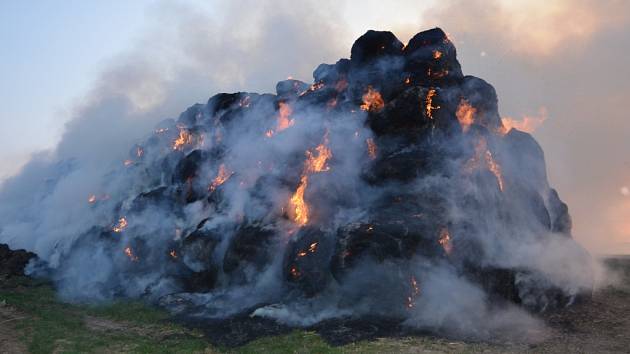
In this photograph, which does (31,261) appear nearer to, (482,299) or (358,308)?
(358,308)

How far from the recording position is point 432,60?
40.3 m

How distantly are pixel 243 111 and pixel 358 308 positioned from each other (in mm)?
29018

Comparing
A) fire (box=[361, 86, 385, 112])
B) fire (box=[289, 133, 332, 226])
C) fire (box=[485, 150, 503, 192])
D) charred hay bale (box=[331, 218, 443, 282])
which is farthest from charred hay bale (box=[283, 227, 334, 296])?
fire (box=[485, 150, 503, 192])

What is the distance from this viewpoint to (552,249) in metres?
33.4

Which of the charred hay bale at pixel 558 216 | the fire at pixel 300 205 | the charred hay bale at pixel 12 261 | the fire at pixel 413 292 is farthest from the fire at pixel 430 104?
the charred hay bale at pixel 12 261

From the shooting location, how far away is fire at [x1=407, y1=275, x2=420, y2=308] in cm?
2881

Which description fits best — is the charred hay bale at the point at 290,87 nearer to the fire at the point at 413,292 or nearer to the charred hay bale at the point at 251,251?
the charred hay bale at the point at 251,251

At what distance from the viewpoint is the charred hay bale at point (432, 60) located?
1575 inches

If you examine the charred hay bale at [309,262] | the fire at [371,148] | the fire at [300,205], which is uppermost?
the fire at [371,148]

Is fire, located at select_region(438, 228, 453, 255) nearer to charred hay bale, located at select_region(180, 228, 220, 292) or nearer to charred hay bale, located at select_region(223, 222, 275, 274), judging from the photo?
charred hay bale, located at select_region(223, 222, 275, 274)

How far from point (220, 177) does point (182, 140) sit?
14.0m

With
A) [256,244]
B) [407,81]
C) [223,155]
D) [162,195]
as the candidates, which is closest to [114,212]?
[162,195]

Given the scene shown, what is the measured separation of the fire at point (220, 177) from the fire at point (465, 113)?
21.1m

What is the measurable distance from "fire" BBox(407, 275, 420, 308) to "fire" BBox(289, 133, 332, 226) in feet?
30.3
